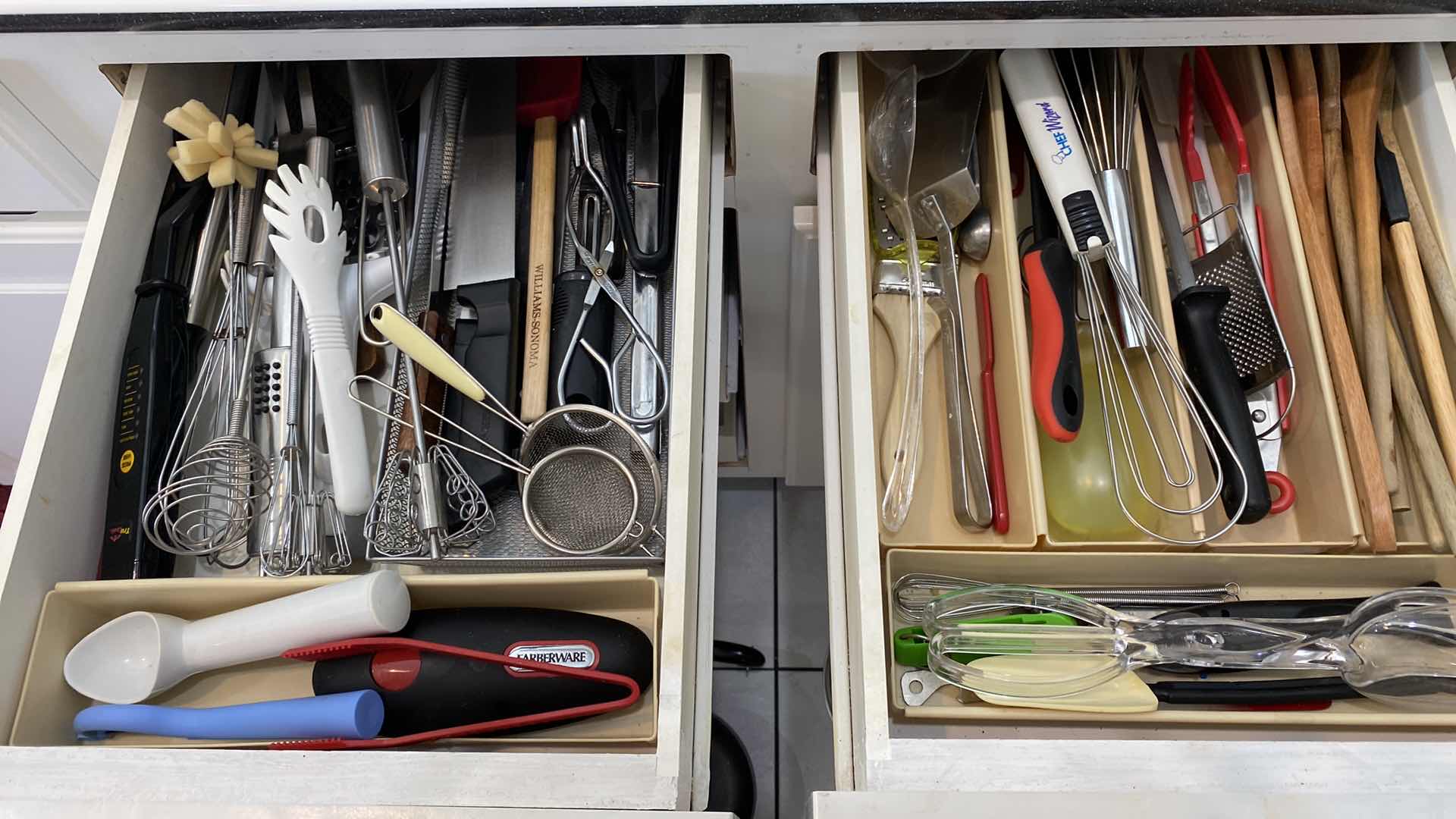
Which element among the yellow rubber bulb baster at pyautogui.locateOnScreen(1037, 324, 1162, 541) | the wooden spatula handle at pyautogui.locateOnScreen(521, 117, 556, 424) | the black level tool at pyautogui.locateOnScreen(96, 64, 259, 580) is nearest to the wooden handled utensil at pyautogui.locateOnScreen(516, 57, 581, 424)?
the wooden spatula handle at pyautogui.locateOnScreen(521, 117, 556, 424)

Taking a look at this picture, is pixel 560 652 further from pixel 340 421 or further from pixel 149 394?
pixel 149 394

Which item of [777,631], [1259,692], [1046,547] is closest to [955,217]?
[1046,547]

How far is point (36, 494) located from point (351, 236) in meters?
0.26

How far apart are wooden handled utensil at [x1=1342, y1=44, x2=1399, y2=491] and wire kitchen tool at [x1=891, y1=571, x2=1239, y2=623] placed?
12 cm

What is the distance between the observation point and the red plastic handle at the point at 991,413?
1.83 feet

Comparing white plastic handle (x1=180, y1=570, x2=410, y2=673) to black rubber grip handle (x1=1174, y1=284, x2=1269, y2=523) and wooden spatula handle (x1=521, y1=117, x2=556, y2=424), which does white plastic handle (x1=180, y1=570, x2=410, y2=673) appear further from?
black rubber grip handle (x1=1174, y1=284, x2=1269, y2=523)

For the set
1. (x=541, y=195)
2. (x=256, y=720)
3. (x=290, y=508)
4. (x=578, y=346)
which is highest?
(x=541, y=195)

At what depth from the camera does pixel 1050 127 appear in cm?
58

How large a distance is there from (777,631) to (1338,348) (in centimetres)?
72

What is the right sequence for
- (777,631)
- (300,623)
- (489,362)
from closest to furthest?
(300,623) < (489,362) < (777,631)

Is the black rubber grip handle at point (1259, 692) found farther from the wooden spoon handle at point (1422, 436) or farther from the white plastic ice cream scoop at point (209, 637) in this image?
the white plastic ice cream scoop at point (209, 637)

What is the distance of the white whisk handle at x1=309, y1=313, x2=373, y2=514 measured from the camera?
558mm

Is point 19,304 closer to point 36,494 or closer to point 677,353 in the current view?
point 36,494

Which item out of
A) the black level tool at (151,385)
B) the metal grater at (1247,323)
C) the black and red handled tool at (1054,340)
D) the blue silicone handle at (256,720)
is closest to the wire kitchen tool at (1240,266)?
the metal grater at (1247,323)
